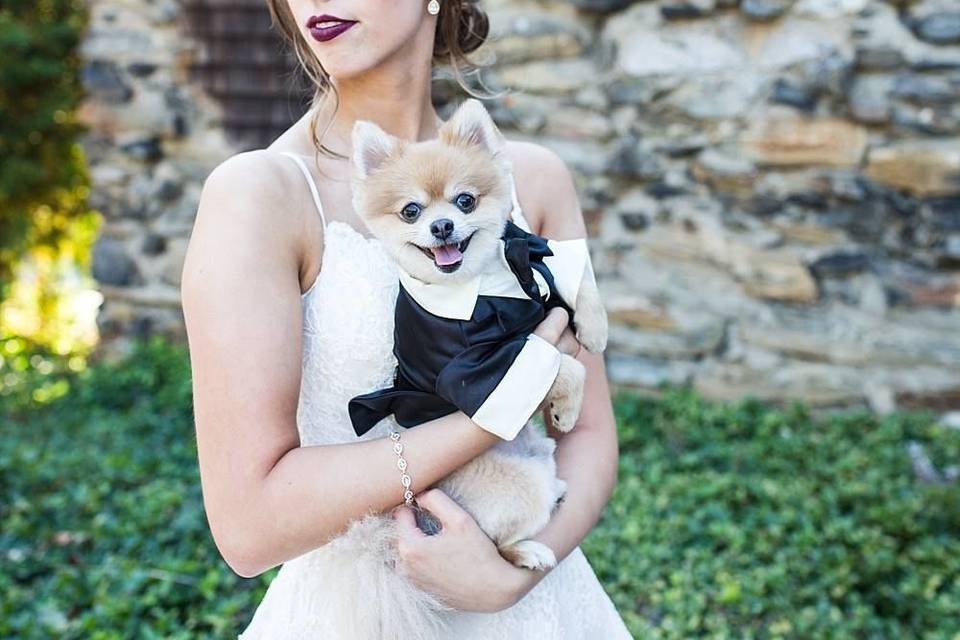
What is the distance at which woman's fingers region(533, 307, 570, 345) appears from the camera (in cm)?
149

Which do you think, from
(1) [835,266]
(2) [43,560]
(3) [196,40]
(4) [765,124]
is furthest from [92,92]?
(1) [835,266]

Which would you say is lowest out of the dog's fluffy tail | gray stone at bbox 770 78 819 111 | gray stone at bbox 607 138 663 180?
gray stone at bbox 607 138 663 180

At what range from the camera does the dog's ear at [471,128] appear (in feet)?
4.88

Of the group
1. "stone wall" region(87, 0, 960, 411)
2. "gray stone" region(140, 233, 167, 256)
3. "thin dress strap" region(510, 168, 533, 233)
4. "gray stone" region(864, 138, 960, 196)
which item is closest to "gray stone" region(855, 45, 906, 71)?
"stone wall" region(87, 0, 960, 411)

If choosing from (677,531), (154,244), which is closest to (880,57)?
(677,531)

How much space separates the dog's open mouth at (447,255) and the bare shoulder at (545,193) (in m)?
0.41

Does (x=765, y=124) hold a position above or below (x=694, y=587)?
above

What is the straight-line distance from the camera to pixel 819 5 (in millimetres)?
4176

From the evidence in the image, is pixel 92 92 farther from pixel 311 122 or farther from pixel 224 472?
pixel 224 472

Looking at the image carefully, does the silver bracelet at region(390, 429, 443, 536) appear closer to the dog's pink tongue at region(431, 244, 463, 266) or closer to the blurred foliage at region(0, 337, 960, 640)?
the dog's pink tongue at region(431, 244, 463, 266)

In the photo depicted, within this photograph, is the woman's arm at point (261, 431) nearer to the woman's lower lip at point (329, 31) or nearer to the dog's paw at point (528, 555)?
the dog's paw at point (528, 555)

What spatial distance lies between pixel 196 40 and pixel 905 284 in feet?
13.0

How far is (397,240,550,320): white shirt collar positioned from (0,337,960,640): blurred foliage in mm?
1742

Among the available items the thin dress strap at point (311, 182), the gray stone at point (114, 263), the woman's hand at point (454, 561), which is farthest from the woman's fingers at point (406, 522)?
the gray stone at point (114, 263)
